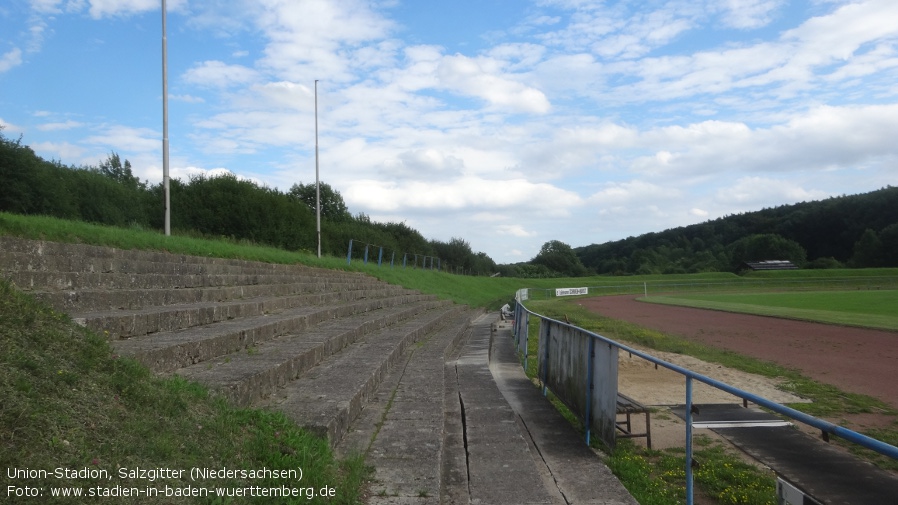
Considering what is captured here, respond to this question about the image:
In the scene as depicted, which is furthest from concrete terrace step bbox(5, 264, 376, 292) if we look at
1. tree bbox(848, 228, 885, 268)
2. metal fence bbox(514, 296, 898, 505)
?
tree bbox(848, 228, 885, 268)

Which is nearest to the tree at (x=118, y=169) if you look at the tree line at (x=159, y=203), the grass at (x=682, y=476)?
the tree line at (x=159, y=203)

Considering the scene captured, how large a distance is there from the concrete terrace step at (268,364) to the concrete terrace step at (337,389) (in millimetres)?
104

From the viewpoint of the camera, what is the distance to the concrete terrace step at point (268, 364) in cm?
435

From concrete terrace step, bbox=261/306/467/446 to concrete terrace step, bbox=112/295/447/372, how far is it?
2.48ft

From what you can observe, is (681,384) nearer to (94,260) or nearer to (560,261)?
(94,260)

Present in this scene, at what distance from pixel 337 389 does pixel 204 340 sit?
123 centimetres

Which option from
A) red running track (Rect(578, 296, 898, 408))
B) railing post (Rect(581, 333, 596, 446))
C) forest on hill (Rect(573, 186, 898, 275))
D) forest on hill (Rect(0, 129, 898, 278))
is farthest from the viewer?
forest on hill (Rect(573, 186, 898, 275))

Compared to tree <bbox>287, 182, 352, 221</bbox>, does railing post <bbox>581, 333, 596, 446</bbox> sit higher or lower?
lower

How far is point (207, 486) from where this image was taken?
288 centimetres

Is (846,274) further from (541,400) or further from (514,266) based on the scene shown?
(541,400)

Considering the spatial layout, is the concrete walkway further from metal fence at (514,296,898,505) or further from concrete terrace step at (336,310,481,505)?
metal fence at (514,296,898,505)

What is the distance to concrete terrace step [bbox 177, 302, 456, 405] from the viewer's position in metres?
4.35

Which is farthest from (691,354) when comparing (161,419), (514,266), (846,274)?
(514,266)

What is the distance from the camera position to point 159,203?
81.9ft
